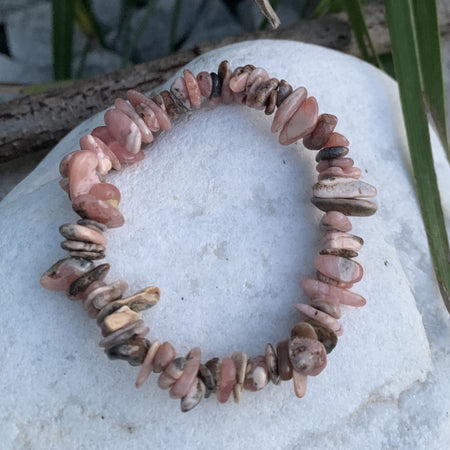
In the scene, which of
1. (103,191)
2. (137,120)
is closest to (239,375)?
(103,191)

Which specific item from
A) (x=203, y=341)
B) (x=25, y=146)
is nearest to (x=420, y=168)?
(x=203, y=341)

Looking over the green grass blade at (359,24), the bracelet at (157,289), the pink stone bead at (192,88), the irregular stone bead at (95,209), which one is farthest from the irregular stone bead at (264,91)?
the green grass blade at (359,24)

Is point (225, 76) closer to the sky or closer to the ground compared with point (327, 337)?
closer to the sky

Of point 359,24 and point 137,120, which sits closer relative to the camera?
point 137,120

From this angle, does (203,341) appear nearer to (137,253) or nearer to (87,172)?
(137,253)

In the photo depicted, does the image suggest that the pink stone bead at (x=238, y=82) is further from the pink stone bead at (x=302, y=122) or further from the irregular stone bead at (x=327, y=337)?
the irregular stone bead at (x=327, y=337)

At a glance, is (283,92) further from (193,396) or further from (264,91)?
(193,396)

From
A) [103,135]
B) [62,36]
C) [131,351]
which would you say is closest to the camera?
[131,351]
